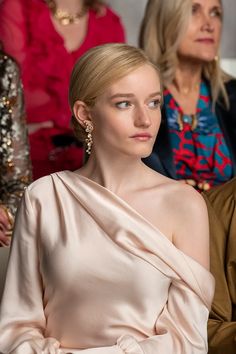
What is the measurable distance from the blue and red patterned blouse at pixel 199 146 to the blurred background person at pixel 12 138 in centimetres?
65

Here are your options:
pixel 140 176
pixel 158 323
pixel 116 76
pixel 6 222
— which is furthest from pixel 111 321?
pixel 6 222

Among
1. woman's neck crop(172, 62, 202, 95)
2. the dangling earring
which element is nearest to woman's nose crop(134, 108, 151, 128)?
the dangling earring

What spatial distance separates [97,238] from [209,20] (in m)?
1.89

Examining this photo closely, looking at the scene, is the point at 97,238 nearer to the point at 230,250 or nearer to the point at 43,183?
the point at 43,183

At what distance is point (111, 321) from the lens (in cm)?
235

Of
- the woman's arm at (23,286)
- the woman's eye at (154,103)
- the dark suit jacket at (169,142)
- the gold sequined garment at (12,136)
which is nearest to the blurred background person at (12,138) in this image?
the gold sequined garment at (12,136)

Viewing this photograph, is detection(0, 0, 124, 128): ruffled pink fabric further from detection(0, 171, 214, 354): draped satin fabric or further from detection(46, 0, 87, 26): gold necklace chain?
detection(0, 171, 214, 354): draped satin fabric

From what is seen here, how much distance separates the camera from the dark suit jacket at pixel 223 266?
8.29ft

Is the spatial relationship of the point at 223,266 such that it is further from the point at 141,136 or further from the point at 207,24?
the point at 207,24

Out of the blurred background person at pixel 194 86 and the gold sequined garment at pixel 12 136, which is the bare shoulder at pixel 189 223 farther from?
the blurred background person at pixel 194 86

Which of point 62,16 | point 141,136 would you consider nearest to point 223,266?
point 141,136

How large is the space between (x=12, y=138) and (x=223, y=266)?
1.06 meters

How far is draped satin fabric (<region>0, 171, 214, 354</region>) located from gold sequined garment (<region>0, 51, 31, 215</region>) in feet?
3.35

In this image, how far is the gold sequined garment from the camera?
3.48m
